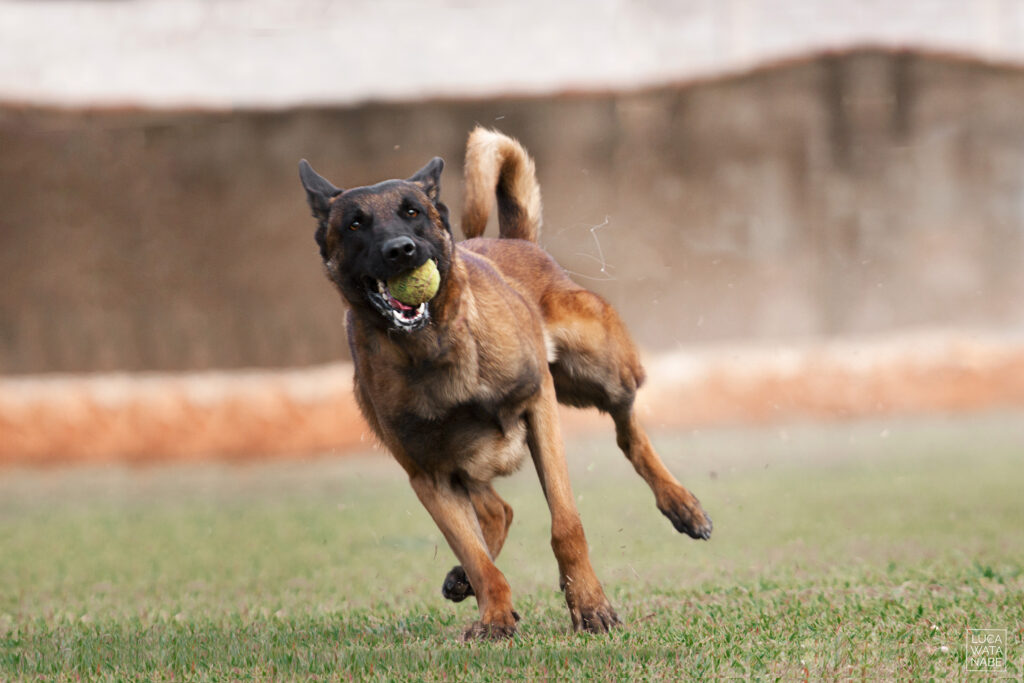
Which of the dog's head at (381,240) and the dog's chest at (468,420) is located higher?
the dog's head at (381,240)

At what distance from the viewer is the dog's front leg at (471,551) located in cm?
479

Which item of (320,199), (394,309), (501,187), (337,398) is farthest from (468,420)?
(337,398)

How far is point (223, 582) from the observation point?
7.63 metres

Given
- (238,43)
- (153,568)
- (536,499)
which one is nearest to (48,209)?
(238,43)

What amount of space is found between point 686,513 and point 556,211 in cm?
1174

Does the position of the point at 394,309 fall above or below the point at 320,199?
below

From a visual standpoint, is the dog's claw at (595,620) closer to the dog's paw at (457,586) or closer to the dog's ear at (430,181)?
the dog's paw at (457,586)

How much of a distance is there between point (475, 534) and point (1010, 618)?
2.08 m

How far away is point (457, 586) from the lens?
5.56 m

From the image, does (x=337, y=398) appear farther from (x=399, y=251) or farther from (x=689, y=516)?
(x=399, y=251)

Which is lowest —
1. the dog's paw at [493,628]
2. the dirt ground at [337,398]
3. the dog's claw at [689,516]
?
the dirt ground at [337,398]

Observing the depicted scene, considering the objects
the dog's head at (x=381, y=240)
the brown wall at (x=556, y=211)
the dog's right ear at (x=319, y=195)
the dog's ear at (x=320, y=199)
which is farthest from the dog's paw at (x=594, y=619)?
the brown wall at (x=556, y=211)

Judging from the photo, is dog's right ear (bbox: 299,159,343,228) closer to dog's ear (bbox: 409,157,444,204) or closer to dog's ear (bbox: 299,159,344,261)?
dog's ear (bbox: 299,159,344,261)

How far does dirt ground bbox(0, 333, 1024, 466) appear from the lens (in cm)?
1595
